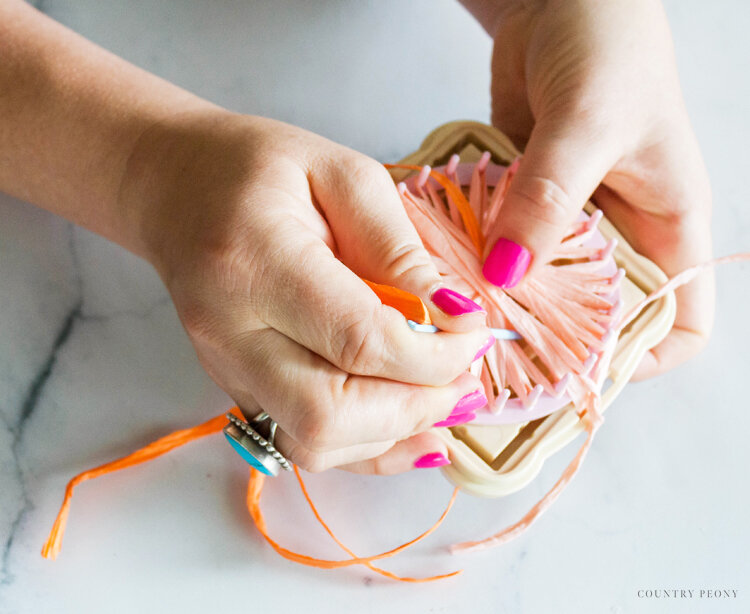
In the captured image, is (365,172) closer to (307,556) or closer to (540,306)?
(540,306)

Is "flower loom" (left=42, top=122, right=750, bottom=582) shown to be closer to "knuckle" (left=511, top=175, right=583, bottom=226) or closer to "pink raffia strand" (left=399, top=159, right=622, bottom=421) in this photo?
"pink raffia strand" (left=399, top=159, right=622, bottom=421)

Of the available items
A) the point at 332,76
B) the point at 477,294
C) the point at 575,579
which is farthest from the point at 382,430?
the point at 332,76

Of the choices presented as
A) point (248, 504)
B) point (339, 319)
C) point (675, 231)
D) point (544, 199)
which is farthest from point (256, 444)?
point (675, 231)

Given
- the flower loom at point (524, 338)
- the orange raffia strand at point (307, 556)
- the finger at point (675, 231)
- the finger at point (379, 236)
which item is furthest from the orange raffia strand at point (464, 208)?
the orange raffia strand at point (307, 556)

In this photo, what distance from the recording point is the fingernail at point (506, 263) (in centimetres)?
113

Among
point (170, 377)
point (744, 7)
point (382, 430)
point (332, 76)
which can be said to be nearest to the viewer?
point (382, 430)

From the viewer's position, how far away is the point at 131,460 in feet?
4.11

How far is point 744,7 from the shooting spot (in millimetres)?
1863

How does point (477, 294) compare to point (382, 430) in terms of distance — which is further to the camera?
point (477, 294)

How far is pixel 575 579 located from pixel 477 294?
0.53 m

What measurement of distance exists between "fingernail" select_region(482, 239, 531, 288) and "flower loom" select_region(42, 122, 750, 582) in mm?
27

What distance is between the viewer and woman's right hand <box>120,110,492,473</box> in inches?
36.1

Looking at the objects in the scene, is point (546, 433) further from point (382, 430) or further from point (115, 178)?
point (115, 178)

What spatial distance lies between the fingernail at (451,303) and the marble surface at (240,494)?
490 mm
